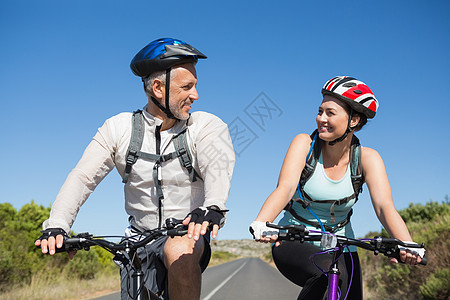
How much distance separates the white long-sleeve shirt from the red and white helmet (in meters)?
0.89

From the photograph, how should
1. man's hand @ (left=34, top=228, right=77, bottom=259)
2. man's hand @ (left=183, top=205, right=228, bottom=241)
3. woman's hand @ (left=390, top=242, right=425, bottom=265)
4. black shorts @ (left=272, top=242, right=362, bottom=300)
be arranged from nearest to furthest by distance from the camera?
1. man's hand @ (left=183, top=205, right=228, bottom=241)
2. man's hand @ (left=34, top=228, right=77, bottom=259)
3. woman's hand @ (left=390, top=242, right=425, bottom=265)
4. black shorts @ (left=272, top=242, right=362, bottom=300)

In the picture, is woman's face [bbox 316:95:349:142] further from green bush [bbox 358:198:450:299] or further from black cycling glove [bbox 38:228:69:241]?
green bush [bbox 358:198:450:299]

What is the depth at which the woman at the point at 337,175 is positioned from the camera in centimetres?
365

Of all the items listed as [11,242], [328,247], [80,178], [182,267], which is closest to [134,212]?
[80,178]

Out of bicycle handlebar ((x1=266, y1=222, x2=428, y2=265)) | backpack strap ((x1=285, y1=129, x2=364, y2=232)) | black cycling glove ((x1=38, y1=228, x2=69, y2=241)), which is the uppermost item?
backpack strap ((x1=285, y1=129, x2=364, y2=232))

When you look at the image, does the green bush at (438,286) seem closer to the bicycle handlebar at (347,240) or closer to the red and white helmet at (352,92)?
the red and white helmet at (352,92)

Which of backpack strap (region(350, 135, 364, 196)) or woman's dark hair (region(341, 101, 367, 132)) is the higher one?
woman's dark hair (region(341, 101, 367, 132))

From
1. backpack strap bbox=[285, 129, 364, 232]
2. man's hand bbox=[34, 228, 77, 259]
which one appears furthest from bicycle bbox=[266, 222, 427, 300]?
man's hand bbox=[34, 228, 77, 259]

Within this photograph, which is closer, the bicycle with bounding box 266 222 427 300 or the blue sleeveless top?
the bicycle with bounding box 266 222 427 300

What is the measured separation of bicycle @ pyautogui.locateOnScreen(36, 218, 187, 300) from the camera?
2.77 m

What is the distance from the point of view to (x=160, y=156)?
11.3ft

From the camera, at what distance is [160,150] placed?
11.5 ft

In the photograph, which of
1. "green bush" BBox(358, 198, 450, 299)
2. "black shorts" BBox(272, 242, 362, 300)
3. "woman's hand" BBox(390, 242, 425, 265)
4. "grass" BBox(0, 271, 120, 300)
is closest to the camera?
"woman's hand" BBox(390, 242, 425, 265)

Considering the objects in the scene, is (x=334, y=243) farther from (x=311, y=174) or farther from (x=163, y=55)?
(x=163, y=55)
